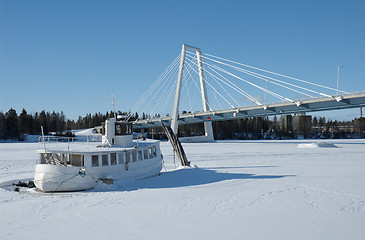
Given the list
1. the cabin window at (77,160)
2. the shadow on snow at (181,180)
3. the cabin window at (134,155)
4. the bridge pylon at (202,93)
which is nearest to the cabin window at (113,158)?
the shadow on snow at (181,180)

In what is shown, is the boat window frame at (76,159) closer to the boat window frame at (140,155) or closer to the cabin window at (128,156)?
the cabin window at (128,156)

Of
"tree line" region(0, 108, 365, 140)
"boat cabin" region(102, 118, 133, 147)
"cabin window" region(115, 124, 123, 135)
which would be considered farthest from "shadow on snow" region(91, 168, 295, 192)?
"tree line" region(0, 108, 365, 140)

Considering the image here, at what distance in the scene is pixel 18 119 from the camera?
93500 mm

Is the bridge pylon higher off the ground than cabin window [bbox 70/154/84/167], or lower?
higher

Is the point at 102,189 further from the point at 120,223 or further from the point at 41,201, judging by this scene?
the point at 120,223

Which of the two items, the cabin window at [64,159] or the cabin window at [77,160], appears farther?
Result: the cabin window at [64,159]

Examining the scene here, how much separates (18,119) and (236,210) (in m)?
98.2

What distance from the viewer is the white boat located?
15828mm

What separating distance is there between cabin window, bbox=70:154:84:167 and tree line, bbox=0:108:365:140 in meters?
68.6

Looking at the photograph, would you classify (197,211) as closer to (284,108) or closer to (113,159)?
(113,159)

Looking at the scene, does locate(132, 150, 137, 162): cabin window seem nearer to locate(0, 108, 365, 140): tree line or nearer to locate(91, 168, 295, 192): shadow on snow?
locate(91, 168, 295, 192): shadow on snow

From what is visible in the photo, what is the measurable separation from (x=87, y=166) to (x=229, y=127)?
338ft

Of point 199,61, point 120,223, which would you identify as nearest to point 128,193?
point 120,223

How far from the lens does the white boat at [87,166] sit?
1583 centimetres
